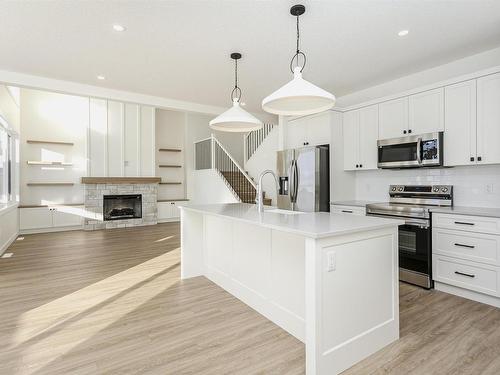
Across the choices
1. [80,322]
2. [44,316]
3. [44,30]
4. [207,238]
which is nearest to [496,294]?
[207,238]

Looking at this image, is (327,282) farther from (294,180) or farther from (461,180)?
(294,180)

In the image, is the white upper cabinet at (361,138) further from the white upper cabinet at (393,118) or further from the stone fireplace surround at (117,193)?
the stone fireplace surround at (117,193)

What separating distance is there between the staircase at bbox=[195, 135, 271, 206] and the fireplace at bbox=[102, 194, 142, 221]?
2.12 m

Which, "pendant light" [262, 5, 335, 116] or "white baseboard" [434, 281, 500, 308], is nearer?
"pendant light" [262, 5, 335, 116]

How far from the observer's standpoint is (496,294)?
2.79m

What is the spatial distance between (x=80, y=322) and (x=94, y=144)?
6310 millimetres

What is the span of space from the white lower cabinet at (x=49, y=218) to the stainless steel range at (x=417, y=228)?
6977 mm

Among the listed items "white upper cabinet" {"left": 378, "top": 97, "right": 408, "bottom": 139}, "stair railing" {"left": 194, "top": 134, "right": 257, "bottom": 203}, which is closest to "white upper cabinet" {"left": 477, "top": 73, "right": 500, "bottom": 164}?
"white upper cabinet" {"left": 378, "top": 97, "right": 408, "bottom": 139}

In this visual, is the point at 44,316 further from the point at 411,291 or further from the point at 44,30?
the point at 411,291

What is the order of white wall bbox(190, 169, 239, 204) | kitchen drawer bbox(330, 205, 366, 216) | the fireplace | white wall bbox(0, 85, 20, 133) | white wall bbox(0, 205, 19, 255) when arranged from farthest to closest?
the fireplace → white wall bbox(190, 169, 239, 204) → white wall bbox(0, 85, 20, 133) → white wall bbox(0, 205, 19, 255) → kitchen drawer bbox(330, 205, 366, 216)

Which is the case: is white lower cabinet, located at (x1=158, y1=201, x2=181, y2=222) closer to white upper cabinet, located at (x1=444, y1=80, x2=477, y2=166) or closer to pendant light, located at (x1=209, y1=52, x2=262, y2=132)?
pendant light, located at (x1=209, y1=52, x2=262, y2=132)

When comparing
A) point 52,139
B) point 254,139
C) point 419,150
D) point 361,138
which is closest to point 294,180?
point 361,138

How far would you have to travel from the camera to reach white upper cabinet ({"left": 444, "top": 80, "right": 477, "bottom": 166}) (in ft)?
10.7

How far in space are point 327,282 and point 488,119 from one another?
2.75m
